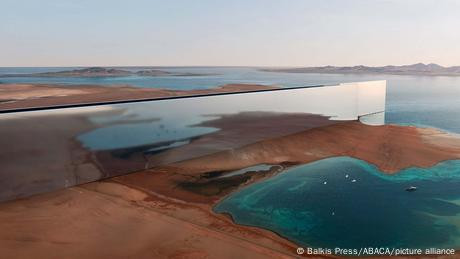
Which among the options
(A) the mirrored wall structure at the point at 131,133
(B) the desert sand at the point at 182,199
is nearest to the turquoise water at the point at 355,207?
(B) the desert sand at the point at 182,199

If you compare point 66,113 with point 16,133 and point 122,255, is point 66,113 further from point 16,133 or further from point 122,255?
point 122,255

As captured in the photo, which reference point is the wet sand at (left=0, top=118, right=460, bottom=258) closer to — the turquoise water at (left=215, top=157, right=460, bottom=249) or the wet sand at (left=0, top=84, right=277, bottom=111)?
the turquoise water at (left=215, top=157, right=460, bottom=249)

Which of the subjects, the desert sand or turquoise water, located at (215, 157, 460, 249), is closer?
the desert sand

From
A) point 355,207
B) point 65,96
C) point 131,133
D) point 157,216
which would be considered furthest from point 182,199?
point 65,96

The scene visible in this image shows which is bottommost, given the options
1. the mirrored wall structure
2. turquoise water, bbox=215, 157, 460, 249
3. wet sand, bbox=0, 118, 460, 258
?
turquoise water, bbox=215, 157, 460, 249

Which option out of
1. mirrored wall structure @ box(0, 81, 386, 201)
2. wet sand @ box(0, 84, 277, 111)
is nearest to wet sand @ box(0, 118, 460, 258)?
mirrored wall structure @ box(0, 81, 386, 201)

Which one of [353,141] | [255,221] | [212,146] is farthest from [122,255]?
[353,141]

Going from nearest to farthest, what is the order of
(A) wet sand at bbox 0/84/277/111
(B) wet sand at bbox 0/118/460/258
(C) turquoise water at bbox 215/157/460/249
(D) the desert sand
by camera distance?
(B) wet sand at bbox 0/118/460/258, (D) the desert sand, (C) turquoise water at bbox 215/157/460/249, (A) wet sand at bbox 0/84/277/111
